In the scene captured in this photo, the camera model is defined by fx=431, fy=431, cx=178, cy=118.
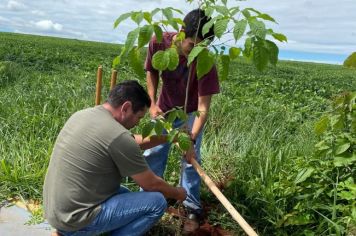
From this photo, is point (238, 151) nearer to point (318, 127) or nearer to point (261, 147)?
point (261, 147)

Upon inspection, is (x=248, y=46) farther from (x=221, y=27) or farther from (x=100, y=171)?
(x=100, y=171)

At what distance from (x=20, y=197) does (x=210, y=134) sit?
2328mm

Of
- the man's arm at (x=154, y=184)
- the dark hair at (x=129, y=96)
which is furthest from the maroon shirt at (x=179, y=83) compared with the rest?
the man's arm at (x=154, y=184)

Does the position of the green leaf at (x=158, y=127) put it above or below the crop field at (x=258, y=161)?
above

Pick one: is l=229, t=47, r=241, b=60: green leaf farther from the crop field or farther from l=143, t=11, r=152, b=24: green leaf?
l=143, t=11, r=152, b=24: green leaf

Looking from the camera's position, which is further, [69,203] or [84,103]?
[84,103]

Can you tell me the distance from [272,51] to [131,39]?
678mm

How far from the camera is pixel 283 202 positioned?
11.4 ft

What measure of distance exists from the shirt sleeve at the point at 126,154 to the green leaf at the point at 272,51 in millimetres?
1081

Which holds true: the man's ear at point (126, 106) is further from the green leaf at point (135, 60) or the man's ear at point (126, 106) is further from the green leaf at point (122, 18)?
the green leaf at point (122, 18)

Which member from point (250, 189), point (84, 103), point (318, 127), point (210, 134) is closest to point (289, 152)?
point (250, 189)

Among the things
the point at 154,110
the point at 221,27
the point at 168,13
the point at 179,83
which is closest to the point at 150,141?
the point at 154,110

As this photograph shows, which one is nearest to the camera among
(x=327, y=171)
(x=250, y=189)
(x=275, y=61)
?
(x=275, y=61)

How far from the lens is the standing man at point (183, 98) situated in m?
3.21
